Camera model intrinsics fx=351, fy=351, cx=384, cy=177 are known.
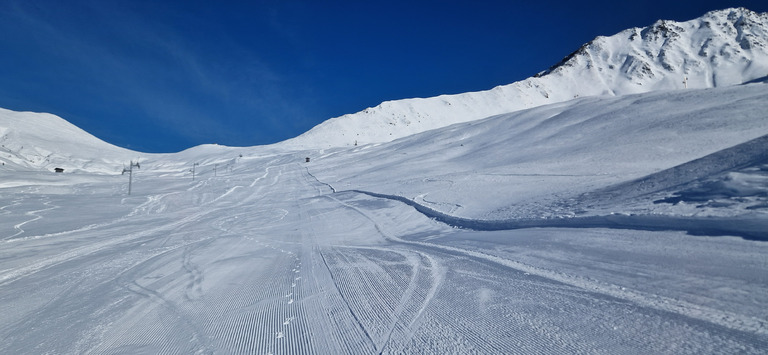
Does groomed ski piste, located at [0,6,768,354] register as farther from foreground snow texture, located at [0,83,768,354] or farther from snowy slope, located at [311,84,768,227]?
snowy slope, located at [311,84,768,227]

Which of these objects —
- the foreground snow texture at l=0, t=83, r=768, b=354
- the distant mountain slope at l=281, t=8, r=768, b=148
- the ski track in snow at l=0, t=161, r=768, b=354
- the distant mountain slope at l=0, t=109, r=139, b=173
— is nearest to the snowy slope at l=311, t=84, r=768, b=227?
the foreground snow texture at l=0, t=83, r=768, b=354

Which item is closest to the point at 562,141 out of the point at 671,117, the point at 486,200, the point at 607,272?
the point at 671,117

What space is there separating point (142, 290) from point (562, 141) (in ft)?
73.2

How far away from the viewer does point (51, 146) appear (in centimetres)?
11838

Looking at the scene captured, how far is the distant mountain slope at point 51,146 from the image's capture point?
92125 mm

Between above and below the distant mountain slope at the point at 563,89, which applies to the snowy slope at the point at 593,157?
below

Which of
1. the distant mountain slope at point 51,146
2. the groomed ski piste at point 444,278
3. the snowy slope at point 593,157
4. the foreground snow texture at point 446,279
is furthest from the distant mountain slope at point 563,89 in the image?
the foreground snow texture at point 446,279

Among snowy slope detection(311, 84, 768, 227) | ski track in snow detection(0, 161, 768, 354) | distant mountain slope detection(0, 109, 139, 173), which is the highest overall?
distant mountain slope detection(0, 109, 139, 173)

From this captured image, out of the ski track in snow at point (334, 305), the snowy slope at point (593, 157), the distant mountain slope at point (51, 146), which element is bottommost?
the ski track in snow at point (334, 305)

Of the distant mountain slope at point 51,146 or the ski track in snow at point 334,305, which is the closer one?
the ski track in snow at point 334,305

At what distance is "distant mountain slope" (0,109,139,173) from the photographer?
3627 inches

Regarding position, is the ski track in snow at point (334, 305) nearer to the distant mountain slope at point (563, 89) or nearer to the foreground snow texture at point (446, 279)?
the foreground snow texture at point (446, 279)

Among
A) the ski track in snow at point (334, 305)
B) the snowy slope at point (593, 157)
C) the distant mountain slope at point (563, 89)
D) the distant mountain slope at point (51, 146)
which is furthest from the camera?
the distant mountain slope at point (563, 89)

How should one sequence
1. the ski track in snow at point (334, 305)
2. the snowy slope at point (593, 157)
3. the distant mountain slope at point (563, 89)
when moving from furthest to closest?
the distant mountain slope at point (563, 89) → the snowy slope at point (593, 157) → the ski track in snow at point (334, 305)
